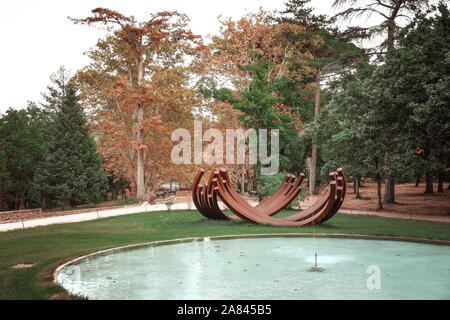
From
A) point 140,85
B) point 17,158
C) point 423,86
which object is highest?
point 140,85

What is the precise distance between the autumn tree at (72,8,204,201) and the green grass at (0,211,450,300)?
30.8 feet

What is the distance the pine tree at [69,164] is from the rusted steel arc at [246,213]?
14.8 meters

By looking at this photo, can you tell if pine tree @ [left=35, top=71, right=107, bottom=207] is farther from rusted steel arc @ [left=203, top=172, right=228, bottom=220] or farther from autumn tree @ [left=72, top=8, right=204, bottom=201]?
rusted steel arc @ [left=203, top=172, right=228, bottom=220]

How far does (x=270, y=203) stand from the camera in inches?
529

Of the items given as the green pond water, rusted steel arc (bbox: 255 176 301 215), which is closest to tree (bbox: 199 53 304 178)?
rusted steel arc (bbox: 255 176 301 215)

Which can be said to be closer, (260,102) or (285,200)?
(285,200)

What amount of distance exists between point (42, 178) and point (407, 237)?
67.5 ft

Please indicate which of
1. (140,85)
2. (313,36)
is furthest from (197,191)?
(313,36)

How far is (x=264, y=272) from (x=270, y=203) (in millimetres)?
7142

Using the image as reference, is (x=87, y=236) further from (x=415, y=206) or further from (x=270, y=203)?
(x=415, y=206)

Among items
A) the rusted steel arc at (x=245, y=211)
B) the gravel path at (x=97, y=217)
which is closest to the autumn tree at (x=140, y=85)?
the gravel path at (x=97, y=217)
